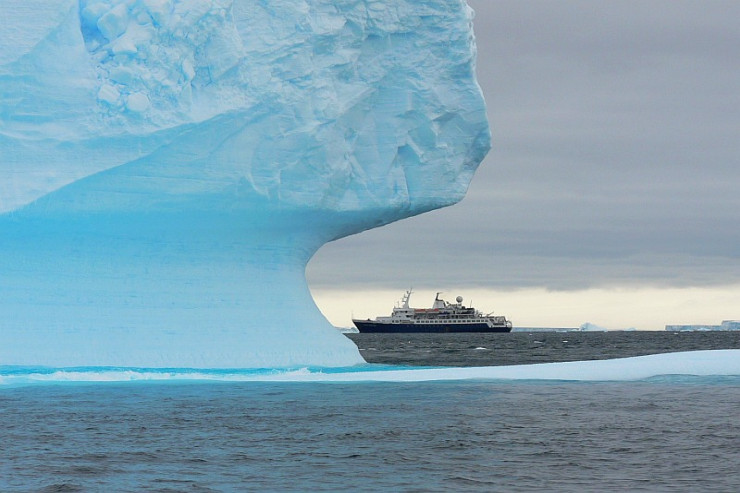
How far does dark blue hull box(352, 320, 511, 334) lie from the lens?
77062 mm

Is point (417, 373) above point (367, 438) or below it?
above

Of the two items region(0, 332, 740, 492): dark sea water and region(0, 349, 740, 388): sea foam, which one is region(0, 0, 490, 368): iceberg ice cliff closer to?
region(0, 349, 740, 388): sea foam

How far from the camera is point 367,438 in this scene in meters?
10.9

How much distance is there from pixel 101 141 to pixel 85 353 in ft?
10.9

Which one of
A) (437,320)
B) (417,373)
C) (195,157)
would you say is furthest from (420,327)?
(195,157)

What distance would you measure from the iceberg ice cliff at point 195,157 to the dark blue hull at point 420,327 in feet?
190

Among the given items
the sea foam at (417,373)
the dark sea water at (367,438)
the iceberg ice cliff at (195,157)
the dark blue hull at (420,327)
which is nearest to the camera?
the dark sea water at (367,438)

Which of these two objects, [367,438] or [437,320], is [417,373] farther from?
[437,320]

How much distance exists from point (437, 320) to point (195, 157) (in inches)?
2401

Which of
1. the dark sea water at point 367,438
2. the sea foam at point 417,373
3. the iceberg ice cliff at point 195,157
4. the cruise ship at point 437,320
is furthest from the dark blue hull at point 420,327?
the dark sea water at point 367,438

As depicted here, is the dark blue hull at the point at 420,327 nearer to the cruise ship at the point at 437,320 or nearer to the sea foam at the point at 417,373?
the cruise ship at the point at 437,320

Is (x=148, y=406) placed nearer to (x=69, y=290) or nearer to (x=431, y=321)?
(x=69, y=290)

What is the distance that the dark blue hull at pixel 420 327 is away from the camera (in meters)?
77.1

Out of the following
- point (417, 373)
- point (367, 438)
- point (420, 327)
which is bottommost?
point (367, 438)
